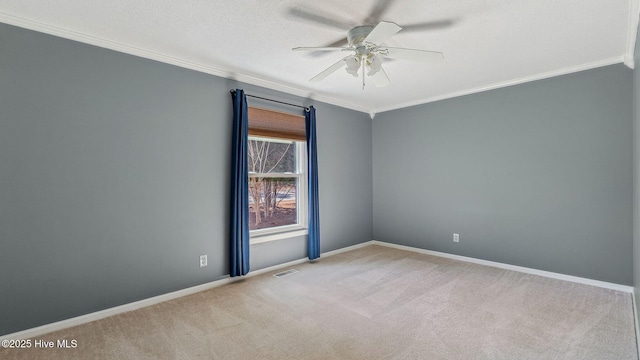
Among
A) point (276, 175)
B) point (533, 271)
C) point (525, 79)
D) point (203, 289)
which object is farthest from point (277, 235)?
point (525, 79)

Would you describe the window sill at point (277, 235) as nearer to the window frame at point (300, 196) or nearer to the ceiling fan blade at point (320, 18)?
the window frame at point (300, 196)

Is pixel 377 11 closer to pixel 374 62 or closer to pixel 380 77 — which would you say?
pixel 374 62

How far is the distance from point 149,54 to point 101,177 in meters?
1.29

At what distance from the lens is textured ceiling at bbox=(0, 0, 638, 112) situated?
2145 mm

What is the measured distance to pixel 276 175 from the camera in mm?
4117

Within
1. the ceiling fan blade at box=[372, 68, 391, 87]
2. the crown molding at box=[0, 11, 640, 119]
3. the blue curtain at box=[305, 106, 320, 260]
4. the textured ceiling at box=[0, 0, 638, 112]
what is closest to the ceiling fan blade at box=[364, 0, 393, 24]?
the textured ceiling at box=[0, 0, 638, 112]

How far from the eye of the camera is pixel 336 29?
8.08ft

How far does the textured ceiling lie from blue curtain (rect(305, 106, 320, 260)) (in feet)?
2.77

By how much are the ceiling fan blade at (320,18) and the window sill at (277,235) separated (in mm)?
2618

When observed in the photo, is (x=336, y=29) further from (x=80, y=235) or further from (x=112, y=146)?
(x=80, y=235)

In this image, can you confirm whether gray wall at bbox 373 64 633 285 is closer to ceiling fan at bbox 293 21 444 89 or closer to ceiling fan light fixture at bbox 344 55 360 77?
ceiling fan at bbox 293 21 444 89

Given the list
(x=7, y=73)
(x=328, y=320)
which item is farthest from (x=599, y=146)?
(x=7, y=73)

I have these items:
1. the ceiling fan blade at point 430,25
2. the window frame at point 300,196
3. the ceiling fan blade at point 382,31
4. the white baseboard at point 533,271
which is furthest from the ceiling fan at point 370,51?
the white baseboard at point 533,271

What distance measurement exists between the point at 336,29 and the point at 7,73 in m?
2.61
